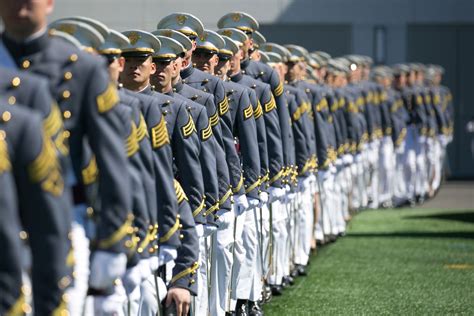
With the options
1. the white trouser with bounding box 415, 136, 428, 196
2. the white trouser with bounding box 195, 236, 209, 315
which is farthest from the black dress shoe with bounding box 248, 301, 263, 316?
the white trouser with bounding box 415, 136, 428, 196

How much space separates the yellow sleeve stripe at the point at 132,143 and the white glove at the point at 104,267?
1.07m

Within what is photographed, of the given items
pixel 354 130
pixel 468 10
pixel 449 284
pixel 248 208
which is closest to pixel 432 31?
pixel 468 10

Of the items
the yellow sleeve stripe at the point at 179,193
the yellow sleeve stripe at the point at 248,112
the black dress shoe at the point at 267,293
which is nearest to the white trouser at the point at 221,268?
the yellow sleeve stripe at the point at 248,112

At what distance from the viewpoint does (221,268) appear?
33.4 ft

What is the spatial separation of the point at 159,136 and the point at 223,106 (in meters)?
3.08

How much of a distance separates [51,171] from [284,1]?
93.6 feet

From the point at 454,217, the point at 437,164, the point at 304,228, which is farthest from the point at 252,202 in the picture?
the point at 437,164

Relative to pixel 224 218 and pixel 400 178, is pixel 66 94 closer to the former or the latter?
pixel 224 218

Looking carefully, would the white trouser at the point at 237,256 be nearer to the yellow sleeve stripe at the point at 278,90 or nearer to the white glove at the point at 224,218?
the white glove at the point at 224,218

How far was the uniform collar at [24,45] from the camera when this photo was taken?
5.22 m

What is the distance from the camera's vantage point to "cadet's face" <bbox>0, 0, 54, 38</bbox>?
197 inches

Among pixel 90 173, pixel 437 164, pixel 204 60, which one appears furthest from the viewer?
pixel 437 164

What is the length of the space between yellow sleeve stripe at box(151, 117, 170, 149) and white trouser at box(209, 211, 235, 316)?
7.61ft

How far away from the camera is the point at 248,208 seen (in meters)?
11.2
